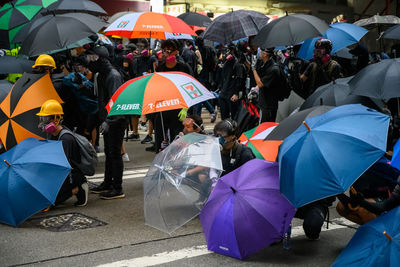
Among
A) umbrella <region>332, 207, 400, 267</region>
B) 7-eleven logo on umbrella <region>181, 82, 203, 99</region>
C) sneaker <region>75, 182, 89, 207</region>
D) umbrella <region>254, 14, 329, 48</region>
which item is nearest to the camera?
umbrella <region>332, 207, 400, 267</region>

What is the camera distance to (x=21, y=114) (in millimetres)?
7855

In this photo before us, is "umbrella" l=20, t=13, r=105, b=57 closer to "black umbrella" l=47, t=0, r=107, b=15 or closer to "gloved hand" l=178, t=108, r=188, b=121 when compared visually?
"gloved hand" l=178, t=108, r=188, b=121

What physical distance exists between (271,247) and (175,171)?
126cm

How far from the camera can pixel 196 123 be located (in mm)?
7398

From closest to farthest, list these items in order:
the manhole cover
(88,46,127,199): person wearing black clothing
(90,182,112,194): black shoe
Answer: the manhole cover
(88,46,127,199): person wearing black clothing
(90,182,112,194): black shoe

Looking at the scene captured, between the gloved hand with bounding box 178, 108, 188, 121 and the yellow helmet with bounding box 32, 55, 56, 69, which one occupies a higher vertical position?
the yellow helmet with bounding box 32, 55, 56, 69

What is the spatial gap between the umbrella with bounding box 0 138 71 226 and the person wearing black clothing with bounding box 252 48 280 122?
11.9 ft

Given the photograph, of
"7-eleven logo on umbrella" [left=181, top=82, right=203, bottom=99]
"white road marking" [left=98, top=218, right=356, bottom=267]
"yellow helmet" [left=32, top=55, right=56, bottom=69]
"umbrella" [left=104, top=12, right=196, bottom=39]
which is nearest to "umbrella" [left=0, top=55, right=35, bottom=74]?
"umbrella" [left=104, top=12, right=196, bottom=39]

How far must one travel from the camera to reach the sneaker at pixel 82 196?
7730 mm

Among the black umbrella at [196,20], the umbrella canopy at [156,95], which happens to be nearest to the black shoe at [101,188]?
the umbrella canopy at [156,95]

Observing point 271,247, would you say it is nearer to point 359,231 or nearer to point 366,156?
point 359,231

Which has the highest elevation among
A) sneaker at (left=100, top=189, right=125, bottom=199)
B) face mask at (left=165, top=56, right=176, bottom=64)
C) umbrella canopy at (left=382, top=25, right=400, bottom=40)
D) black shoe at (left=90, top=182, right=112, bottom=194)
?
umbrella canopy at (left=382, top=25, right=400, bottom=40)

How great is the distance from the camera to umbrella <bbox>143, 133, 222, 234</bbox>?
6098mm

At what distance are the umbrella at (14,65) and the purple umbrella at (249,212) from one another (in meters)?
5.91
